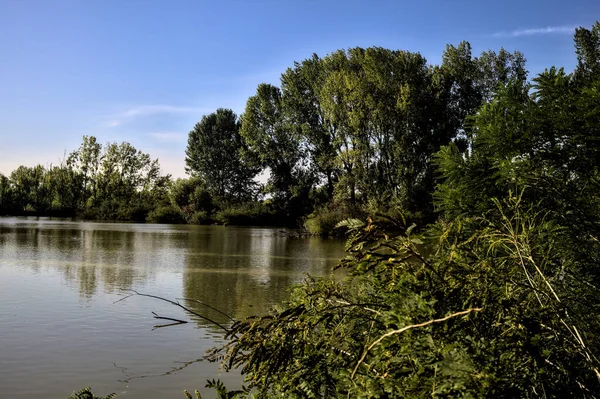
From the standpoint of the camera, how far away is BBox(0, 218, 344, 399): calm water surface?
19.3 ft

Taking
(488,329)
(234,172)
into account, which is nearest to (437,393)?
(488,329)

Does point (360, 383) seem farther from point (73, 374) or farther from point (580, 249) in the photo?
point (73, 374)

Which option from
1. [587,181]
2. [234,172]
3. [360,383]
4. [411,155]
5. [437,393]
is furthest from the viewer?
[234,172]

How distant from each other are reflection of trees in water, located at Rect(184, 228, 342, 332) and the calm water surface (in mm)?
Answer: 35

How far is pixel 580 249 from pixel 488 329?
1626 mm

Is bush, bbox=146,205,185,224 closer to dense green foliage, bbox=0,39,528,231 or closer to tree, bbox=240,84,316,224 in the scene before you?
dense green foliage, bbox=0,39,528,231

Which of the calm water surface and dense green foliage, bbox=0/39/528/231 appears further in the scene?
dense green foliage, bbox=0/39/528/231

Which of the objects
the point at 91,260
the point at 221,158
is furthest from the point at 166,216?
the point at 91,260

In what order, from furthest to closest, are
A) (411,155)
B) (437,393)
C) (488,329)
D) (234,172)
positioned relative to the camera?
(234,172) → (411,155) → (488,329) → (437,393)

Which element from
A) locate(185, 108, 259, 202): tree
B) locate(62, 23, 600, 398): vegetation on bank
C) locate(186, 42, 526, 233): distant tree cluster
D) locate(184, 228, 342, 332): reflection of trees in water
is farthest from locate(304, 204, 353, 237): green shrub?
locate(62, 23, 600, 398): vegetation on bank

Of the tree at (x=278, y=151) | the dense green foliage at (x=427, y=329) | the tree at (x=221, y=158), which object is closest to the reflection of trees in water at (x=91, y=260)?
the dense green foliage at (x=427, y=329)

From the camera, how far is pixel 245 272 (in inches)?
600

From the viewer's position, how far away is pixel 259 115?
4675 cm

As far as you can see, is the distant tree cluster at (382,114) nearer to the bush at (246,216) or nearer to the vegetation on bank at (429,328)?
the bush at (246,216)
